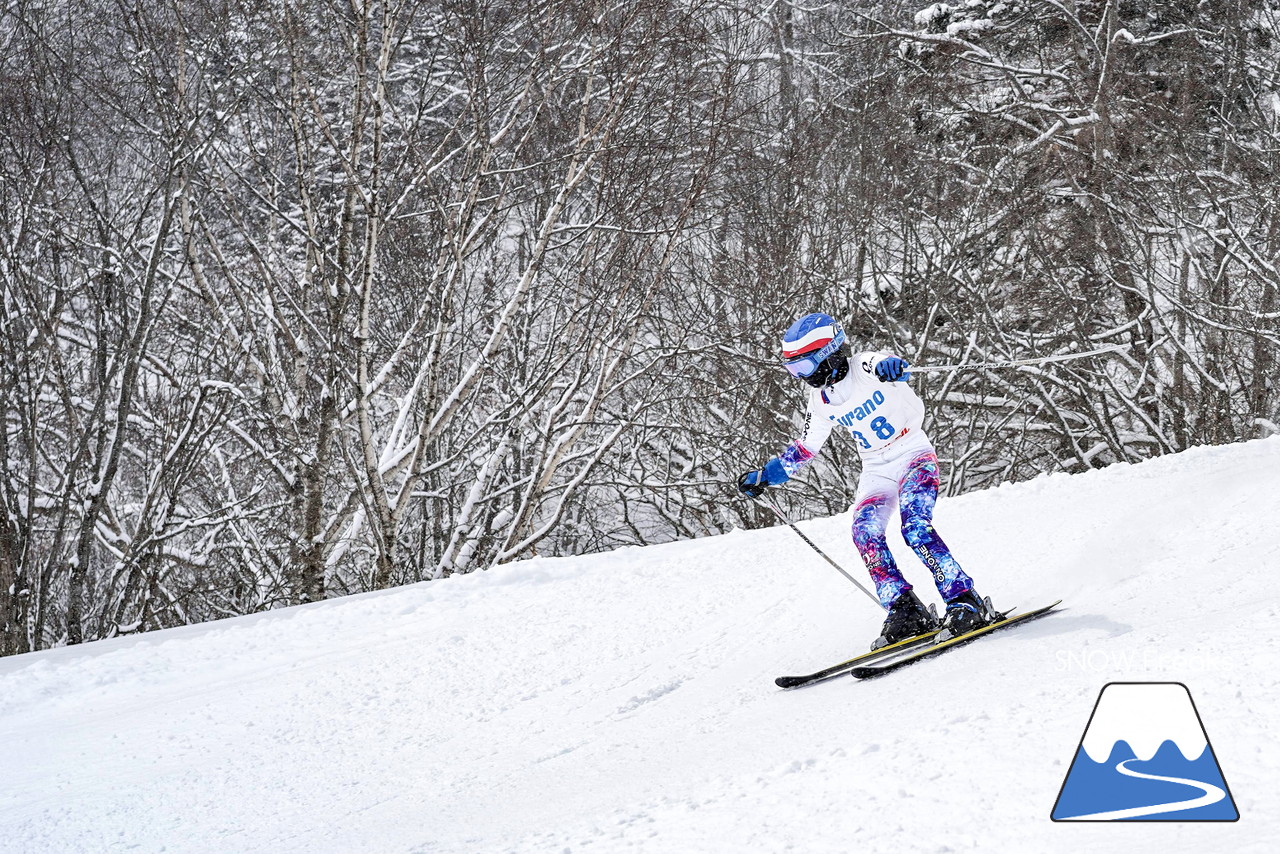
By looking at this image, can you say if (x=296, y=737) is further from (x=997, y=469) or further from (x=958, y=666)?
(x=997, y=469)

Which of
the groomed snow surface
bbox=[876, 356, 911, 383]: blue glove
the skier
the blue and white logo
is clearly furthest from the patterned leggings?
the blue and white logo

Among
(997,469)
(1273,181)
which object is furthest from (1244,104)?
(997,469)

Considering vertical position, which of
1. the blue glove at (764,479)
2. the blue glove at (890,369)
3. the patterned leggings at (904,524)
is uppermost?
the blue glove at (890,369)

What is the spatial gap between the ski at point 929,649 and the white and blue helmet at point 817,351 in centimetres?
133

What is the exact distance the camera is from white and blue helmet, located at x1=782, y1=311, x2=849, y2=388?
16.0 ft

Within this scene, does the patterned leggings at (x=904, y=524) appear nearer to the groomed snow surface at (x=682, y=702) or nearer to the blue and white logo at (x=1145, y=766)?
the groomed snow surface at (x=682, y=702)

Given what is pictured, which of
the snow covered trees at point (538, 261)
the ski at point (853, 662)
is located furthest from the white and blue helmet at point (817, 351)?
the snow covered trees at point (538, 261)

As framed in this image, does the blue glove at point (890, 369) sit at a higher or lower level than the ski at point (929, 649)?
higher

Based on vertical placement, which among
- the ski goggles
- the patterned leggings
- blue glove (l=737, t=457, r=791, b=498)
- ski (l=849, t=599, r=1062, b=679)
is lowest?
ski (l=849, t=599, r=1062, b=679)

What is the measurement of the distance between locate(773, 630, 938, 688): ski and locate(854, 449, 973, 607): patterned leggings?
0.78 feet

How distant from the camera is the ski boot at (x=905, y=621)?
15.1 ft

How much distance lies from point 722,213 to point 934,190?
4.76 metres

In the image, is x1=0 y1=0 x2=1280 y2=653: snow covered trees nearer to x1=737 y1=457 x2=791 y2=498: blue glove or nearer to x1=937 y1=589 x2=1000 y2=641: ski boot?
x1=737 y1=457 x2=791 y2=498: blue glove

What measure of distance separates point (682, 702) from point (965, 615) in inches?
51.5
